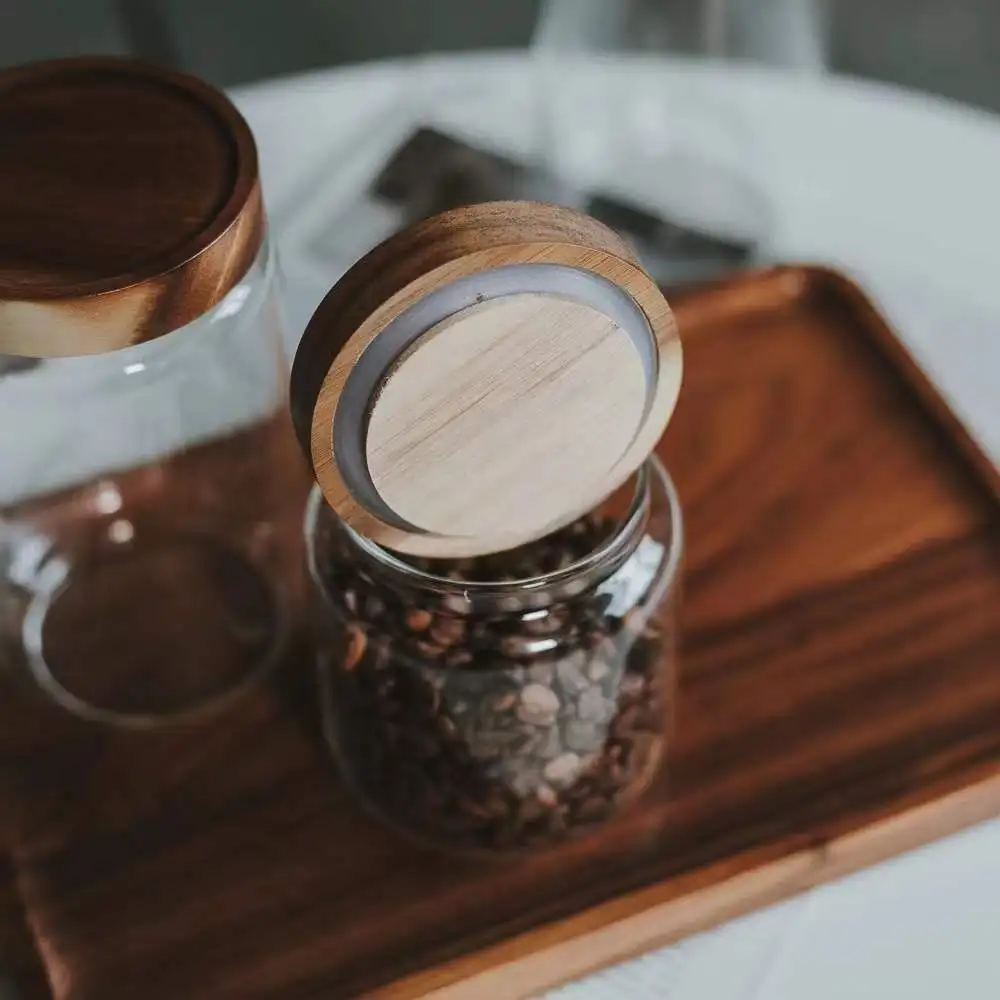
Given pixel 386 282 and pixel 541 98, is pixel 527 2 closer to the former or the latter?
pixel 541 98

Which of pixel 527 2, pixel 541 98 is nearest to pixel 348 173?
pixel 541 98

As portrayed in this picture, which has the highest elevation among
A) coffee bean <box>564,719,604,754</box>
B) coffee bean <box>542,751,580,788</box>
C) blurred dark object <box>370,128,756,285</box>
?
coffee bean <box>564,719,604,754</box>

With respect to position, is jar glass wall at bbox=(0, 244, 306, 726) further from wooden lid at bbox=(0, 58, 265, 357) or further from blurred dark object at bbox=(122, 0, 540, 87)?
blurred dark object at bbox=(122, 0, 540, 87)

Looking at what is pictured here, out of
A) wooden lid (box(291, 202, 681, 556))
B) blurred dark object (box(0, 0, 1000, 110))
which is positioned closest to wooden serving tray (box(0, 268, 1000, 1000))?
wooden lid (box(291, 202, 681, 556))

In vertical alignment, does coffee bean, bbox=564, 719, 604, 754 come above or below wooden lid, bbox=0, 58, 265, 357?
below

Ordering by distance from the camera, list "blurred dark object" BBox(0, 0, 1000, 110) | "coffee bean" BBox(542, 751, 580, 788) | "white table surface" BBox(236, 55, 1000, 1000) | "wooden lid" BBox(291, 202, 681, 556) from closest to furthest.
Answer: "wooden lid" BBox(291, 202, 681, 556)
"coffee bean" BBox(542, 751, 580, 788)
"white table surface" BBox(236, 55, 1000, 1000)
"blurred dark object" BBox(0, 0, 1000, 110)

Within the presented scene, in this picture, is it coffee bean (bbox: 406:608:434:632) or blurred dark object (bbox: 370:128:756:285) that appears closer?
coffee bean (bbox: 406:608:434:632)
